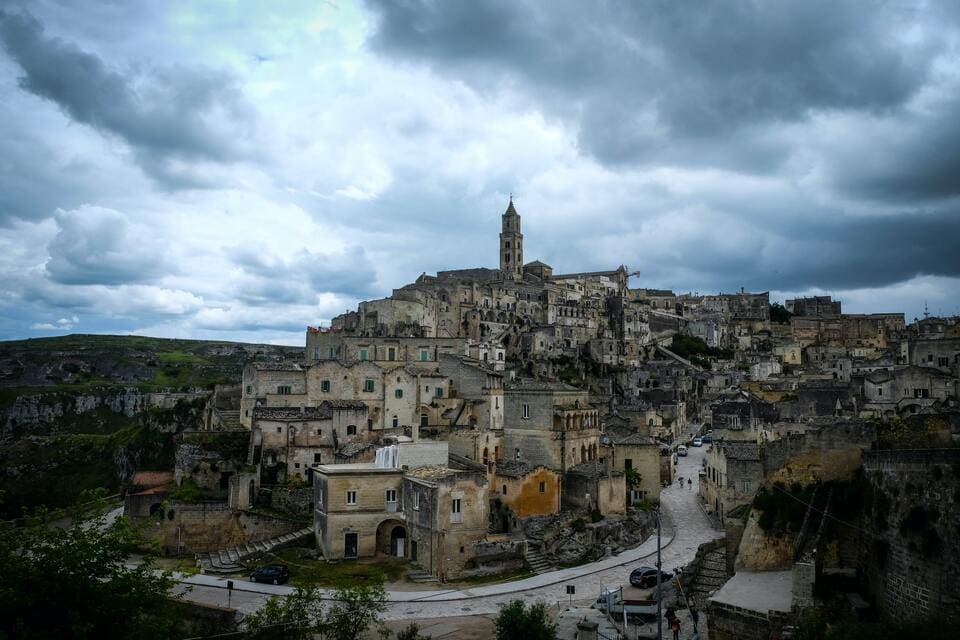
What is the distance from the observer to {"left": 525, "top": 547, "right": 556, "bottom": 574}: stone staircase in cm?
3544

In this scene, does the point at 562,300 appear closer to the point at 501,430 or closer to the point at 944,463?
the point at 501,430

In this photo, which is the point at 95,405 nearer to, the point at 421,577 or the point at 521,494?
the point at 521,494

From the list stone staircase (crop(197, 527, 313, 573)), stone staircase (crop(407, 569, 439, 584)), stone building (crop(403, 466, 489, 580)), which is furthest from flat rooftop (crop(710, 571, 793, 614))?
stone staircase (crop(197, 527, 313, 573))

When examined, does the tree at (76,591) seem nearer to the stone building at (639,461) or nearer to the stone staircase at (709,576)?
the stone staircase at (709,576)

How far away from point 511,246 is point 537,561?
9680 centimetres

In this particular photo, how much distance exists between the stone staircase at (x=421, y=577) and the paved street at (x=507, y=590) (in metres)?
1.35

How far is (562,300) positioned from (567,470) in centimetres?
7183

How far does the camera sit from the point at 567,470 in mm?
44406

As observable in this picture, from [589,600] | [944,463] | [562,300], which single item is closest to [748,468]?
[589,600]

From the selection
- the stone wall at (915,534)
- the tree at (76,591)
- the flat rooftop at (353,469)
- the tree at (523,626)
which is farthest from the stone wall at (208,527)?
the stone wall at (915,534)

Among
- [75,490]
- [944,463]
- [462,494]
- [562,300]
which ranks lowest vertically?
[75,490]

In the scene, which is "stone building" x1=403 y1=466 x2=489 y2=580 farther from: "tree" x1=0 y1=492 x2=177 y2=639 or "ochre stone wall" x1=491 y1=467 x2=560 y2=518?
"tree" x1=0 y1=492 x2=177 y2=639

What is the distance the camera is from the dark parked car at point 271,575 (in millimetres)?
34000

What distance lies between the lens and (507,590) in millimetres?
32375
